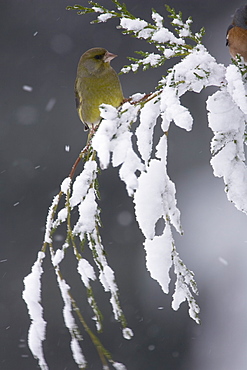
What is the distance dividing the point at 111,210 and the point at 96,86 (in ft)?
12.0

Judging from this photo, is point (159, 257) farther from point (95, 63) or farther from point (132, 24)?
point (95, 63)

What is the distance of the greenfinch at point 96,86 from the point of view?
5.69 ft

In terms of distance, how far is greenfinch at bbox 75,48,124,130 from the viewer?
1.73 metres

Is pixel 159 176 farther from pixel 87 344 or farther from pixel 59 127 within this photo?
pixel 59 127

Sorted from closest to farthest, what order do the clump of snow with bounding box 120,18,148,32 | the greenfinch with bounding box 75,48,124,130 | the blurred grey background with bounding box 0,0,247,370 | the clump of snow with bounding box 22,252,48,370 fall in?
the clump of snow with bounding box 22,252,48,370 < the clump of snow with bounding box 120,18,148,32 < the greenfinch with bounding box 75,48,124,130 < the blurred grey background with bounding box 0,0,247,370

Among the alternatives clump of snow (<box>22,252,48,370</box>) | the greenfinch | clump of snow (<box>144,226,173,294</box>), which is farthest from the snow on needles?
the greenfinch

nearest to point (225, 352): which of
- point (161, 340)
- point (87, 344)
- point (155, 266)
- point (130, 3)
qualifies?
point (161, 340)

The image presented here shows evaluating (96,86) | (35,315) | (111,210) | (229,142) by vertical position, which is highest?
(111,210)

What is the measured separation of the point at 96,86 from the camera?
5.74ft

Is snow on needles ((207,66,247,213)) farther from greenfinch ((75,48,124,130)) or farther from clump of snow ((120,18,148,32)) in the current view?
greenfinch ((75,48,124,130))

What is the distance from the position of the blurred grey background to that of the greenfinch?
331cm

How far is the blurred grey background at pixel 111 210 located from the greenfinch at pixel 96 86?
130 inches

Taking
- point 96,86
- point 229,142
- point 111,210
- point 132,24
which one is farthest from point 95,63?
point 111,210

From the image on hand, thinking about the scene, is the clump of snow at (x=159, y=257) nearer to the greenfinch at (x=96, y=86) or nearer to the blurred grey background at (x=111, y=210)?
the greenfinch at (x=96, y=86)
